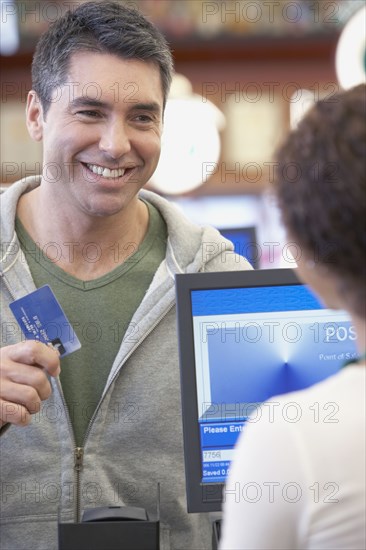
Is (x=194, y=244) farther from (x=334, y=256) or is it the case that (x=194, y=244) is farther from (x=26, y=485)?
(x=334, y=256)

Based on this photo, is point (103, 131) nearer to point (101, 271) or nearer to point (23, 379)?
point (101, 271)

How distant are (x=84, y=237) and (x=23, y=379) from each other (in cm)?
51

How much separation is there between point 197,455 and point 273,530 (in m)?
0.58

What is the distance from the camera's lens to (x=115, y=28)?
6.15 feet

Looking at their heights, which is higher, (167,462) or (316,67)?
(316,67)

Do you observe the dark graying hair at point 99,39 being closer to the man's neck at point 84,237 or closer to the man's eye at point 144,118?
the man's eye at point 144,118

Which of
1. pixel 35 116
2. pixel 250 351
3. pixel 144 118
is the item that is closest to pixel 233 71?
pixel 35 116

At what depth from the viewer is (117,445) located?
1763 millimetres

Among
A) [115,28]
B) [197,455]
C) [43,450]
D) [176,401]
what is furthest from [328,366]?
[115,28]

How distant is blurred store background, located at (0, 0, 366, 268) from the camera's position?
761 cm

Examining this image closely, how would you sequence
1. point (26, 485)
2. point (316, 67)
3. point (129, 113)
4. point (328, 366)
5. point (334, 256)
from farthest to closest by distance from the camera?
point (316, 67)
point (129, 113)
point (26, 485)
point (328, 366)
point (334, 256)

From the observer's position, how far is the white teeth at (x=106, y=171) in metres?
1.88

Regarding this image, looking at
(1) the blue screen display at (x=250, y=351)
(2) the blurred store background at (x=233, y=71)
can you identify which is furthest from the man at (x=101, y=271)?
(2) the blurred store background at (x=233, y=71)

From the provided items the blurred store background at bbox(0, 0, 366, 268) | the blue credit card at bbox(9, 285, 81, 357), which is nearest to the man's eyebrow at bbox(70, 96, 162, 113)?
the blue credit card at bbox(9, 285, 81, 357)
